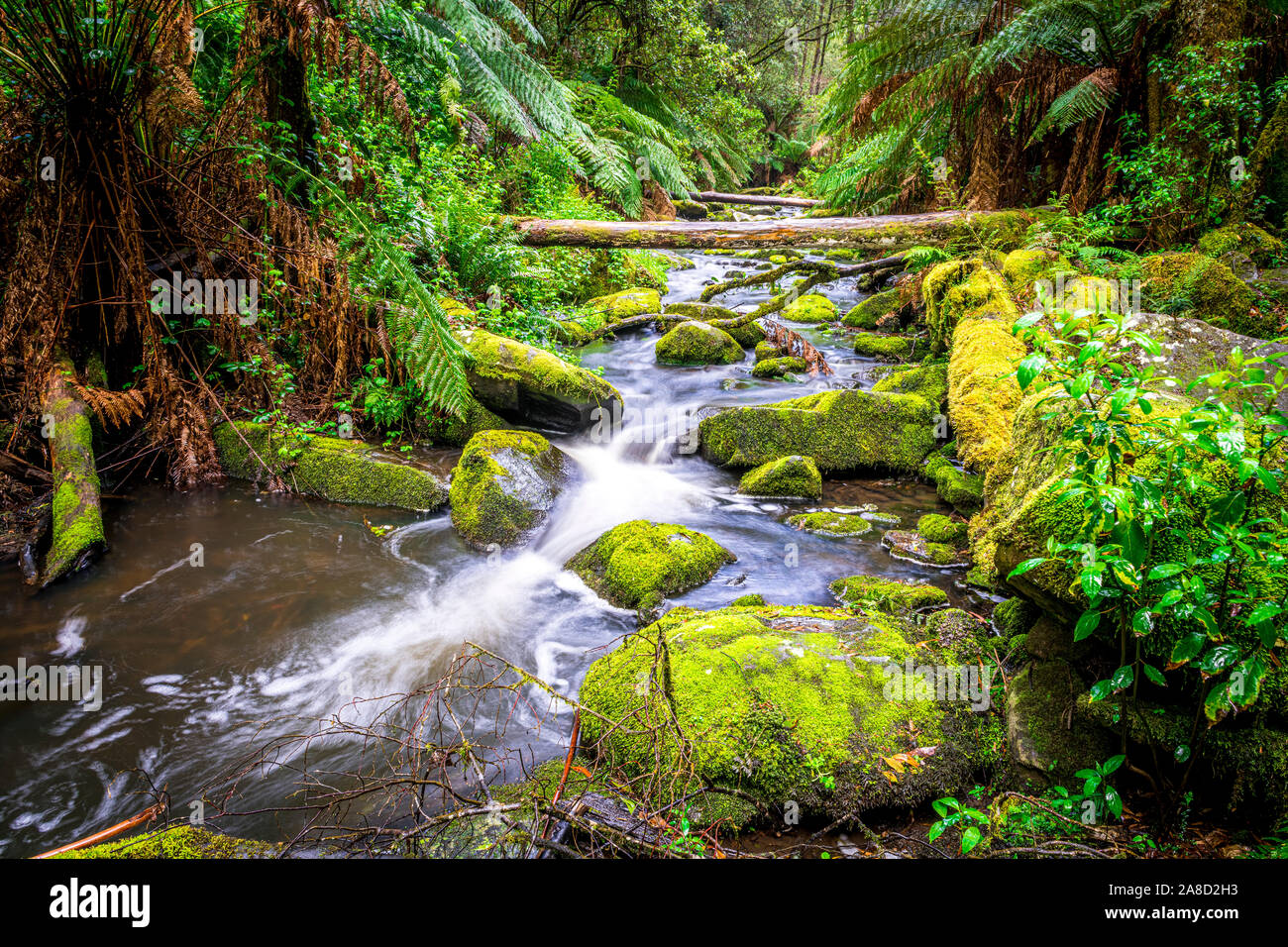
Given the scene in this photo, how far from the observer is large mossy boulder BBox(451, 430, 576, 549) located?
15.5 feet

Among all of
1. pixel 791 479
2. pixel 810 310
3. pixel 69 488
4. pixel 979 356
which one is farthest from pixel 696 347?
pixel 69 488

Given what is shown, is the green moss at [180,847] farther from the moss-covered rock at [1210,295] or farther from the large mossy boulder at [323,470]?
the moss-covered rock at [1210,295]

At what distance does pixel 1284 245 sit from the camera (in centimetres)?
511

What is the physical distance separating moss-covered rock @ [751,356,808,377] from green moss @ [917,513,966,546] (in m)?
3.80

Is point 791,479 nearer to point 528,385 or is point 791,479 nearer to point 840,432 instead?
point 840,432

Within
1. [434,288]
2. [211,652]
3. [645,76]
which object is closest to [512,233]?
[434,288]

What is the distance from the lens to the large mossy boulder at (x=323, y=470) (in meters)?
4.96

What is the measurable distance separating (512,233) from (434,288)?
122 centimetres

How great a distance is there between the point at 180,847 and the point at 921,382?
639cm

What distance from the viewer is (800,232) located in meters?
6.23

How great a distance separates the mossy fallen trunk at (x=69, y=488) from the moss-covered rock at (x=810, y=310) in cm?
928

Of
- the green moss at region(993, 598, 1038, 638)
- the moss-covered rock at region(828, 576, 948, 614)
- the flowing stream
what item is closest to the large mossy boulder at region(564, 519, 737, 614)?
the flowing stream

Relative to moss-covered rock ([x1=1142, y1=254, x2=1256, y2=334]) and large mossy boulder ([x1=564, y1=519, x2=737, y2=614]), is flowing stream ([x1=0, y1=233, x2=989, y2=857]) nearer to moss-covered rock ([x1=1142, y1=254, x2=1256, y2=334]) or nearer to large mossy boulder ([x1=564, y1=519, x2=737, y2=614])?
large mossy boulder ([x1=564, y1=519, x2=737, y2=614])
